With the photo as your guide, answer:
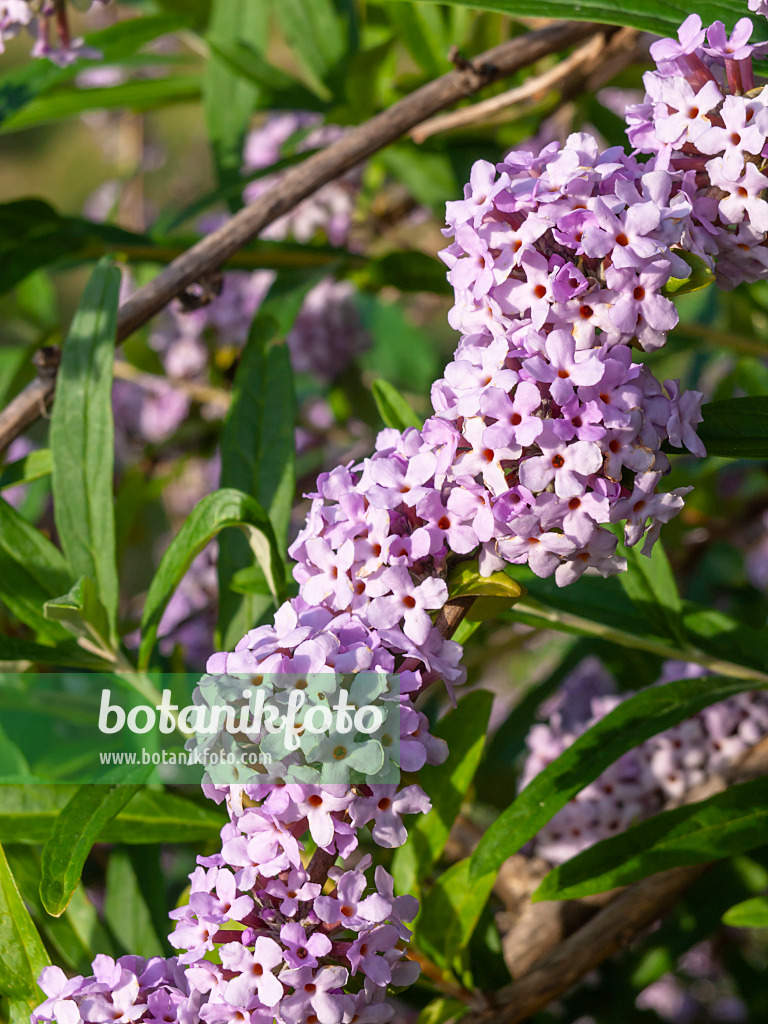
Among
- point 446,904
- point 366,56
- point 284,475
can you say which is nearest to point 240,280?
point 366,56

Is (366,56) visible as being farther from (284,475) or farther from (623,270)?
(623,270)

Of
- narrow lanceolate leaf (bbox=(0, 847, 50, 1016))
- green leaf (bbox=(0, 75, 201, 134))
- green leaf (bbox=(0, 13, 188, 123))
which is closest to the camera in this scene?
narrow lanceolate leaf (bbox=(0, 847, 50, 1016))

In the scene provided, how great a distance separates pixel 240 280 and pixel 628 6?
1.32 metres

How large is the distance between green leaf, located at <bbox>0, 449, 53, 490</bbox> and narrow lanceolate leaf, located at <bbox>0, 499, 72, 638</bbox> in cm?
11

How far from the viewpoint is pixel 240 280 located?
84.0 inches

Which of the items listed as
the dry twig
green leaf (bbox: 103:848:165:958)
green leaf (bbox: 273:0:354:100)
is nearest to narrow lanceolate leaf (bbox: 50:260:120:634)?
green leaf (bbox: 103:848:165:958)

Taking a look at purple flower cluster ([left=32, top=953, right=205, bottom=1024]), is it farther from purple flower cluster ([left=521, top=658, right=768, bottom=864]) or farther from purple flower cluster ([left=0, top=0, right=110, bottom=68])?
purple flower cluster ([left=0, top=0, right=110, bottom=68])

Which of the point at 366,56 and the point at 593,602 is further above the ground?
the point at 366,56

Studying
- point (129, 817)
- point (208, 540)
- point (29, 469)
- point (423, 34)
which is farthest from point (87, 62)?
point (129, 817)

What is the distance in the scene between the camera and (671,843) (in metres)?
0.95

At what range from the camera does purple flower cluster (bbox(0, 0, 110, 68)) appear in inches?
45.0

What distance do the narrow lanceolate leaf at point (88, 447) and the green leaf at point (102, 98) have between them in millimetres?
751

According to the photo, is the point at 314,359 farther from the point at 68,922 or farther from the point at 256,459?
the point at 68,922

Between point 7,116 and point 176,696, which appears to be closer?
point 176,696
